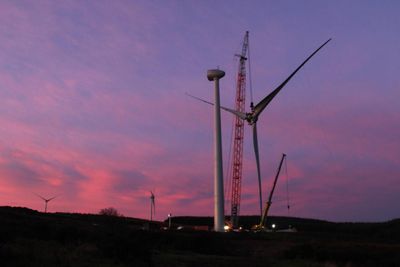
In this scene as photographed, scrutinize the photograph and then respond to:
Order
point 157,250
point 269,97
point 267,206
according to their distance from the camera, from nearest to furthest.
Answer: point 157,250, point 269,97, point 267,206

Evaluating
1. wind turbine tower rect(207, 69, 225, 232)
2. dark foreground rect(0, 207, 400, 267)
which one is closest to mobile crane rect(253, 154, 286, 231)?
wind turbine tower rect(207, 69, 225, 232)

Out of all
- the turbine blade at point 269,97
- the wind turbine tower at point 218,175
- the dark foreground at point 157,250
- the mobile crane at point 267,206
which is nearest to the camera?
the dark foreground at point 157,250

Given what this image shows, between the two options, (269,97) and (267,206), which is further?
(267,206)

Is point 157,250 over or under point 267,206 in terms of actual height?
under

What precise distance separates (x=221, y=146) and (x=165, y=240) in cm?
2798

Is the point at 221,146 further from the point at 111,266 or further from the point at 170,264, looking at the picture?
the point at 111,266

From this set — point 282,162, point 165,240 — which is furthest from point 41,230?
point 282,162

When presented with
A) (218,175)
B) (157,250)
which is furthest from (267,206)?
(157,250)

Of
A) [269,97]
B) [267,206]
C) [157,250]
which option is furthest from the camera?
[267,206]

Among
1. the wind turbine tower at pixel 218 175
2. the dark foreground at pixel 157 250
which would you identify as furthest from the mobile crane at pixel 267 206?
the dark foreground at pixel 157 250

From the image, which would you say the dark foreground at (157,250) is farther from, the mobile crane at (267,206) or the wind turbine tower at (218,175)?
the mobile crane at (267,206)

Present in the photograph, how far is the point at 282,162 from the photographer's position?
6619 inches

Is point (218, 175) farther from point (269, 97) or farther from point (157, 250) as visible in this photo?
point (157, 250)

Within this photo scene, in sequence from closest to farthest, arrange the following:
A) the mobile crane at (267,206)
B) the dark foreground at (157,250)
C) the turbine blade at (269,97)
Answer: the dark foreground at (157,250), the turbine blade at (269,97), the mobile crane at (267,206)
